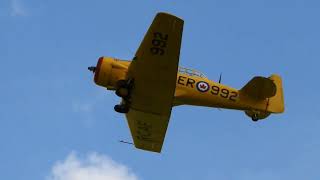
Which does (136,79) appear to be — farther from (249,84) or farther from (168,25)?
(249,84)

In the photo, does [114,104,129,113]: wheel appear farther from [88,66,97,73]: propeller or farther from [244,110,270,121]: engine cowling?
[244,110,270,121]: engine cowling

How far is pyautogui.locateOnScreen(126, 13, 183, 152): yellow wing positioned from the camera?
2150 centimetres

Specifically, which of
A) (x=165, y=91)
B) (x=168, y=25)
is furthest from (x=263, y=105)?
(x=168, y=25)

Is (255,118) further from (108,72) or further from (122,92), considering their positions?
(108,72)

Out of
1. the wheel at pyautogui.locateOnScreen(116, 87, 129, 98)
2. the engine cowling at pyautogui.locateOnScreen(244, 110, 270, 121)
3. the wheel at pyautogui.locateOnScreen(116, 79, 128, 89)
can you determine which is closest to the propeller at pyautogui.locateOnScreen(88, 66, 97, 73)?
the wheel at pyautogui.locateOnScreen(116, 79, 128, 89)

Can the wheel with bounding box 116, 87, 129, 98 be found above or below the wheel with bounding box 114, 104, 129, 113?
above

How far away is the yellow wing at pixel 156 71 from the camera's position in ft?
70.5

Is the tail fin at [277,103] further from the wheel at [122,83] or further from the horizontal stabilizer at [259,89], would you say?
the wheel at [122,83]

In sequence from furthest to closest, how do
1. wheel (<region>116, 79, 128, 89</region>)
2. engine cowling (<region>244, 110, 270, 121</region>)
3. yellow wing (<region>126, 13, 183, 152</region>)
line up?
engine cowling (<region>244, 110, 270, 121</region>) < wheel (<region>116, 79, 128, 89</region>) < yellow wing (<region>126, 13, 183, 152</region>)

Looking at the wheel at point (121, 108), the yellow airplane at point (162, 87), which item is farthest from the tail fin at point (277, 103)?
the wheel at point (121, 108)

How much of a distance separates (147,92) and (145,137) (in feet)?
13.2

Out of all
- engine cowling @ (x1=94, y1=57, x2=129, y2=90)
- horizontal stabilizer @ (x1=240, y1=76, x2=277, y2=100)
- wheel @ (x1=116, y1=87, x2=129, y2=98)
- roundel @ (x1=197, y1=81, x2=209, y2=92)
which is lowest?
Result: wheel @ (x1=116, y1=87, x2=129, y2=98)

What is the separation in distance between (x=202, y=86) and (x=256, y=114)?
7.60 feet

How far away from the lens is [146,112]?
2466 cm
